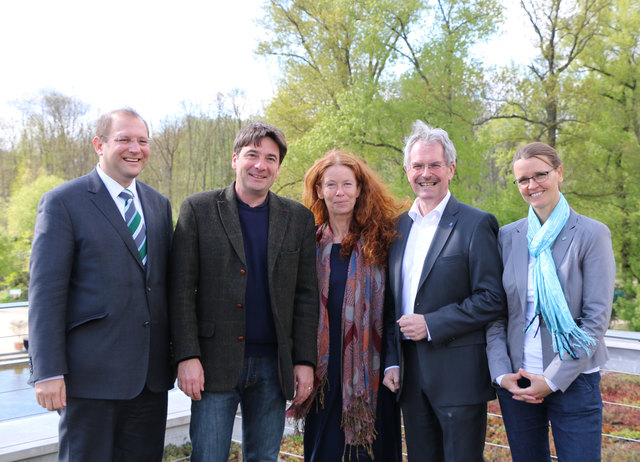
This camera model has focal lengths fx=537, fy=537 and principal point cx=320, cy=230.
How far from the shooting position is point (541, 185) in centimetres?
301

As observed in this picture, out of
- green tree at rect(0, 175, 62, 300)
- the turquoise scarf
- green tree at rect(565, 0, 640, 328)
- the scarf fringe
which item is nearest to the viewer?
the turquoise scarf

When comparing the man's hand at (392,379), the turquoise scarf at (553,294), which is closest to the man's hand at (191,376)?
the man's hand at (392,379)

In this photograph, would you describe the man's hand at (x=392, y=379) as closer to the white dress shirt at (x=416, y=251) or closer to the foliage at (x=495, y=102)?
the white dress shirt at (x=416, y=251)

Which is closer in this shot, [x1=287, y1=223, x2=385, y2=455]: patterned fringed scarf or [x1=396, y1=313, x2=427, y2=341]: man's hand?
[x1=396, y1=313, x2=427, y2=341]: man's hand

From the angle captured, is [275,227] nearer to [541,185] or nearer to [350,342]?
[350,342]

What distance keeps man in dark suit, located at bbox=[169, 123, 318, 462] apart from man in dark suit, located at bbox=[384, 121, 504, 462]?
23.3 inches

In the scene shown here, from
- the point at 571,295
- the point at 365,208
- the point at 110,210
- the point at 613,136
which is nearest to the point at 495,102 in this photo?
the point at 613,136

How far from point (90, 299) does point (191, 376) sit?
2.21ft

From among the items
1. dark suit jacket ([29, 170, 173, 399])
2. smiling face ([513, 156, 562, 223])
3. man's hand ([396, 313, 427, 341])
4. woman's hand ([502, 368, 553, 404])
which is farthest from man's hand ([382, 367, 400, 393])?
dark suit jacket ([29, 170, 173, 399])

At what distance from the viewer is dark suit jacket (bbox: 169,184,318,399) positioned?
2.98m

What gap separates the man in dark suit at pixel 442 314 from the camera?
10.00ft

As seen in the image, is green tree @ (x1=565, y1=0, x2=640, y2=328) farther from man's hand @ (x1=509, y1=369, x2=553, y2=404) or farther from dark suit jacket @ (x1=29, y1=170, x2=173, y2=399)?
dark suit jacket @ (x1=29, y1=170, x2=173, y2=399)

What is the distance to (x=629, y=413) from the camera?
6340 mm

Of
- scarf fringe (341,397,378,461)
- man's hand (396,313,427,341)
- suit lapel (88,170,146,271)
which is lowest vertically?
scarf fringe (341,397,378,461)
